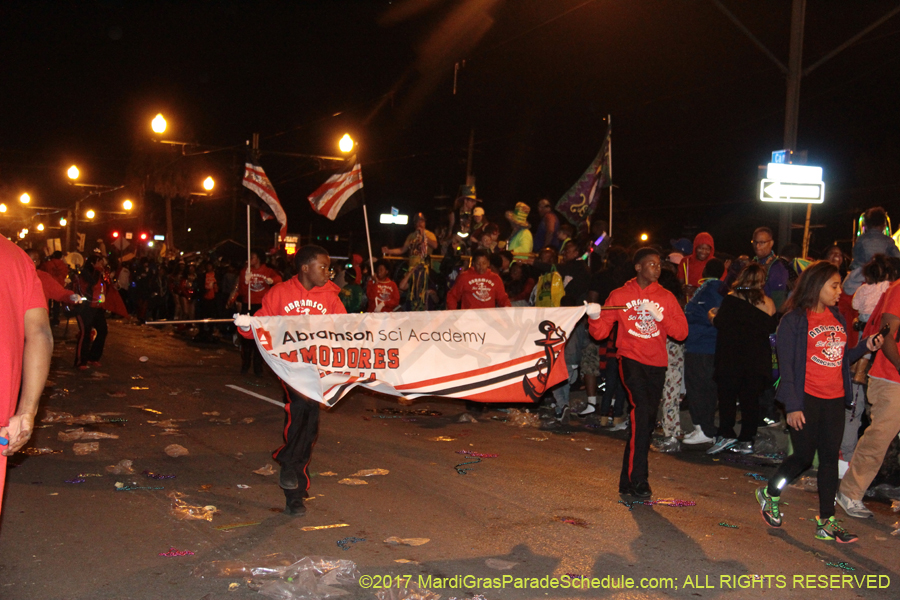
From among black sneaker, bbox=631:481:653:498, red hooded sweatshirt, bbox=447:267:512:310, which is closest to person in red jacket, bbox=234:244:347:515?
black sneaker, bbox=631:481:653:498

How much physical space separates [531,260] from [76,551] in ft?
31.3

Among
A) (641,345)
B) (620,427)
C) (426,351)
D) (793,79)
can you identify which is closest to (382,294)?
(620,427)

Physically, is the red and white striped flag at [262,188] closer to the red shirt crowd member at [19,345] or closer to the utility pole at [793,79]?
the red shirt crowd member at [19,345]

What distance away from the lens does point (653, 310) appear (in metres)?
6.61

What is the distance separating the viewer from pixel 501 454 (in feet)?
26.6

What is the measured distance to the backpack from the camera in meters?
10.8

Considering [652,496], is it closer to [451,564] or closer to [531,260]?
[451,564]

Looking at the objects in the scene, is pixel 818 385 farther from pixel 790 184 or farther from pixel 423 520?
pixel 790 184

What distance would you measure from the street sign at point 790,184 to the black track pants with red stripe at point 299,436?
31.9 feet

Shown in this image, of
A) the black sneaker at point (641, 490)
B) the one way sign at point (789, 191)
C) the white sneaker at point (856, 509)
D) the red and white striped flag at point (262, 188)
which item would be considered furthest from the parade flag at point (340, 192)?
the white sneaker at point (856, 509)

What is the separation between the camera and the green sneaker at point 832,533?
558cm

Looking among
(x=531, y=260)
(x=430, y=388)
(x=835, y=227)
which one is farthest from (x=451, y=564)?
(x=835, y=227)

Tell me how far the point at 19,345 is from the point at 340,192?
330 inches

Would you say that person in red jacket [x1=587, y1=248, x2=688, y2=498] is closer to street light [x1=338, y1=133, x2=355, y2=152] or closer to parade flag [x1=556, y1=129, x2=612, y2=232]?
parade flag [x1=556, y1=129, x2=612, y2=232]
